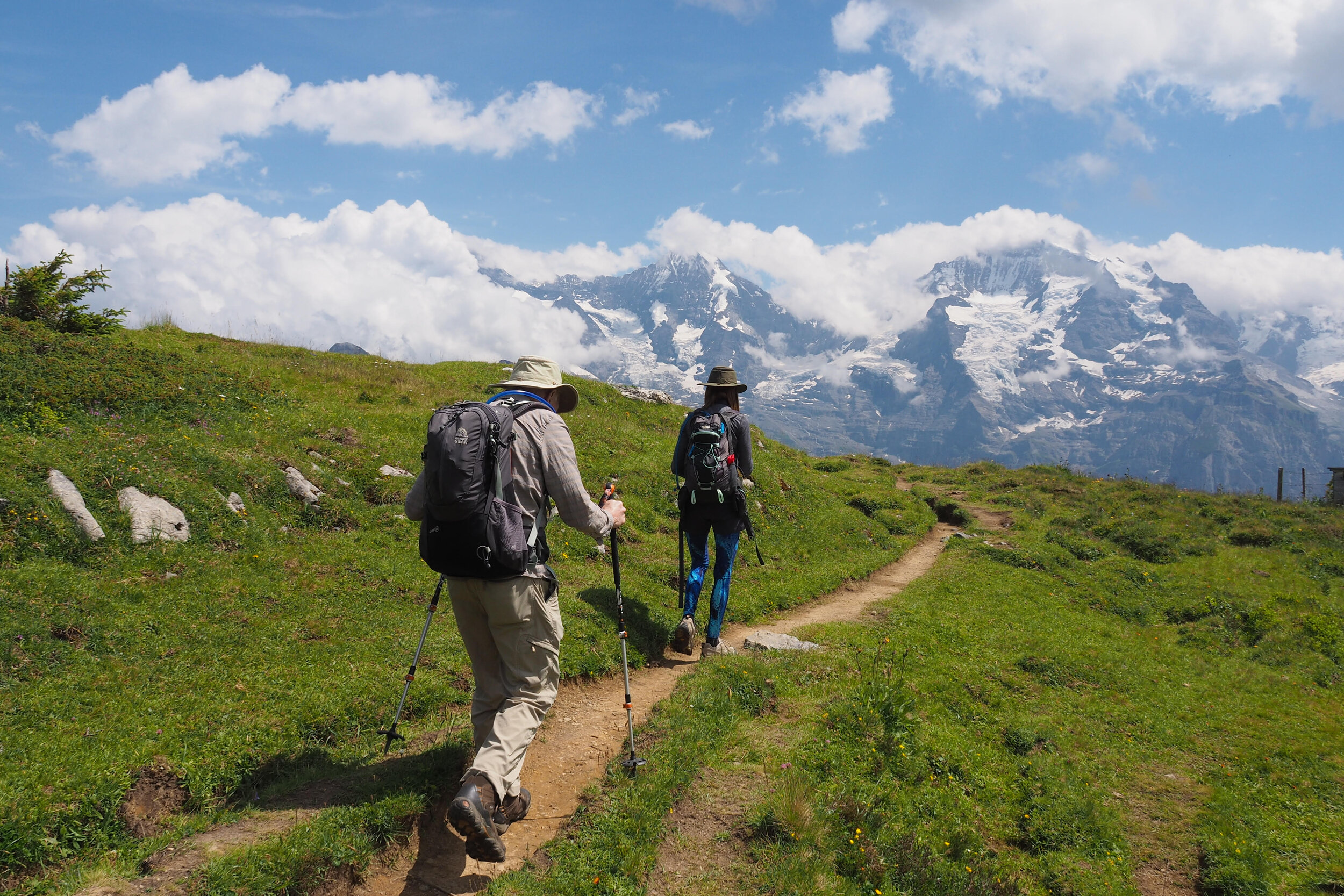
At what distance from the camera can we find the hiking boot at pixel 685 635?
11.8 metres

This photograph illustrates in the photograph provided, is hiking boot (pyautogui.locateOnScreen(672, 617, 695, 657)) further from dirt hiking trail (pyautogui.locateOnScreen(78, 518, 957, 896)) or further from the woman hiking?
dirt hiking trail (pyautogui.locateOnScreen(78, 518, 957, 896))

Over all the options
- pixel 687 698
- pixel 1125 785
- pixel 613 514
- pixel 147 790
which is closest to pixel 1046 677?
pixel 1125 785

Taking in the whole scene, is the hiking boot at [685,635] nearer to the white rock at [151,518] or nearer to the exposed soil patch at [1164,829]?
the exposed soil patch at [1164,829]

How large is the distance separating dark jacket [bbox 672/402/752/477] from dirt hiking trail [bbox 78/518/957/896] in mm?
3132

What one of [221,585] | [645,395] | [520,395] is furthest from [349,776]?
[645,395]

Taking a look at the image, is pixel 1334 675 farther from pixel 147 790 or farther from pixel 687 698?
pixel 147 790

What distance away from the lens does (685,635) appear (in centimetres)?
1180

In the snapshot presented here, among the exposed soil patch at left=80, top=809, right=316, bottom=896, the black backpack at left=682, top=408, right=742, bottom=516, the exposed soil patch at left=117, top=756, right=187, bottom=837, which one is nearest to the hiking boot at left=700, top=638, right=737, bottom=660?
the black backpack at left=682, top=408, right=742, bottom=516

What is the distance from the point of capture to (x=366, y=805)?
632cm

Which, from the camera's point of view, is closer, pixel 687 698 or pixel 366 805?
pixel 366 805

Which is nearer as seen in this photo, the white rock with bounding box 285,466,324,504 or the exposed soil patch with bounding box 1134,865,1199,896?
the exposed soil patch with bounding box 1134,865,1199,896

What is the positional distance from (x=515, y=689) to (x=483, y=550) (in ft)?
4.43

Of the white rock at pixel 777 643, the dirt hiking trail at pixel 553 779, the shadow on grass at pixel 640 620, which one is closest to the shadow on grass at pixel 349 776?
the dirt hiking trail at pixel 553 779

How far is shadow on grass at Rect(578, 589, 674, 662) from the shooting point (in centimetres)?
1177
